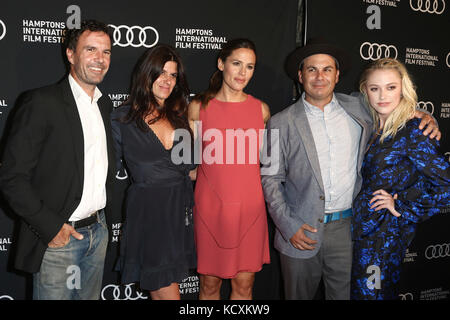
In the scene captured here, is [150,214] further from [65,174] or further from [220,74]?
[220,74]

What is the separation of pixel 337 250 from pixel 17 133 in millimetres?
2109

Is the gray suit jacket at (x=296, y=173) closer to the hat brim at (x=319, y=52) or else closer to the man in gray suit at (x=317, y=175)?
the man in gray suit at (x=317, y=175)

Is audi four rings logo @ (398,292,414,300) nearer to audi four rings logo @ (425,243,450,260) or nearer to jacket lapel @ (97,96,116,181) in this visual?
audi four rings logo @ (425,243,450,260)

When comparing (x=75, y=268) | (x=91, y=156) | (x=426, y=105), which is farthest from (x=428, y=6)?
(x=75, y=268)

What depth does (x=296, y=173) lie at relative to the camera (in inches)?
105

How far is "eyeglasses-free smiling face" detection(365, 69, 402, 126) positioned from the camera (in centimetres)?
247

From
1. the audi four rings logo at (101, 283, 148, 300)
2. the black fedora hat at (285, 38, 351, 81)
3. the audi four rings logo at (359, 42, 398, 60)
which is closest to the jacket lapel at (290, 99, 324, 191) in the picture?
the black fedora hat at (285, 38, 351, 81)

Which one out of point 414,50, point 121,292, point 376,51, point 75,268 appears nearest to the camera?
point 75,268

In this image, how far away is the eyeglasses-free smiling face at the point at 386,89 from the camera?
2475mm

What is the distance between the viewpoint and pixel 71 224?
2186mm

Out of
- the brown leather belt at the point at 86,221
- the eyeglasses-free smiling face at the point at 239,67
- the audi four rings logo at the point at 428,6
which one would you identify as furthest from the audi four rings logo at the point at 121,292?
the audi four rings logo at the point at 428,6

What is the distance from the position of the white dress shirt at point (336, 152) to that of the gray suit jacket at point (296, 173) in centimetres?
5

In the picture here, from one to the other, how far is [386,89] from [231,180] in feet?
3.89
